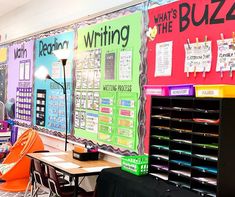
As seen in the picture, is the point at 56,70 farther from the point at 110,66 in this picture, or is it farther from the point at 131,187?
the point at 131,187

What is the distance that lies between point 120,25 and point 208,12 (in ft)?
3.97

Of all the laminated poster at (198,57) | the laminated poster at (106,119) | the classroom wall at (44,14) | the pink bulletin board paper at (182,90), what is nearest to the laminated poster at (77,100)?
the laminated poster at (106,119)

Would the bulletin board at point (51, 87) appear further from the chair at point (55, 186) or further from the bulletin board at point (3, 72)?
the bulletin board at point (3, 72)

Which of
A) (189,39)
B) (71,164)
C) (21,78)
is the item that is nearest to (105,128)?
(71,164)

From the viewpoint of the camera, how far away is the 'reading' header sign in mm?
2619

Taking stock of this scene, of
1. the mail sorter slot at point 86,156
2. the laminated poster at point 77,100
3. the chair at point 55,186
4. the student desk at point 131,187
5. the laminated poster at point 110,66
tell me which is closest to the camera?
the student desk at point 131,187

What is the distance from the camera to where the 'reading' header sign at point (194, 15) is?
8.59ft

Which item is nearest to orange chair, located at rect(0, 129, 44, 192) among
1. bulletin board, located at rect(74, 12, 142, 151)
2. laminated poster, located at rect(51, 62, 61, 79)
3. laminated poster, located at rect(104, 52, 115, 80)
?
bulletin board, located at rect(74, 12, 142, 151)

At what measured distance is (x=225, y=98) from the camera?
218 cm

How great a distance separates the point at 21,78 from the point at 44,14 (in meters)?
1.30

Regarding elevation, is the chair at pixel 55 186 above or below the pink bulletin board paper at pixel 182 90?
below

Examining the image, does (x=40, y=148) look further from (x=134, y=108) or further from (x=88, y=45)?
(x=134, y=108)

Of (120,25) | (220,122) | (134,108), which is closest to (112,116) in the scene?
(134,108)

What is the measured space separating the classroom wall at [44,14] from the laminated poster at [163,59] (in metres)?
0.62
